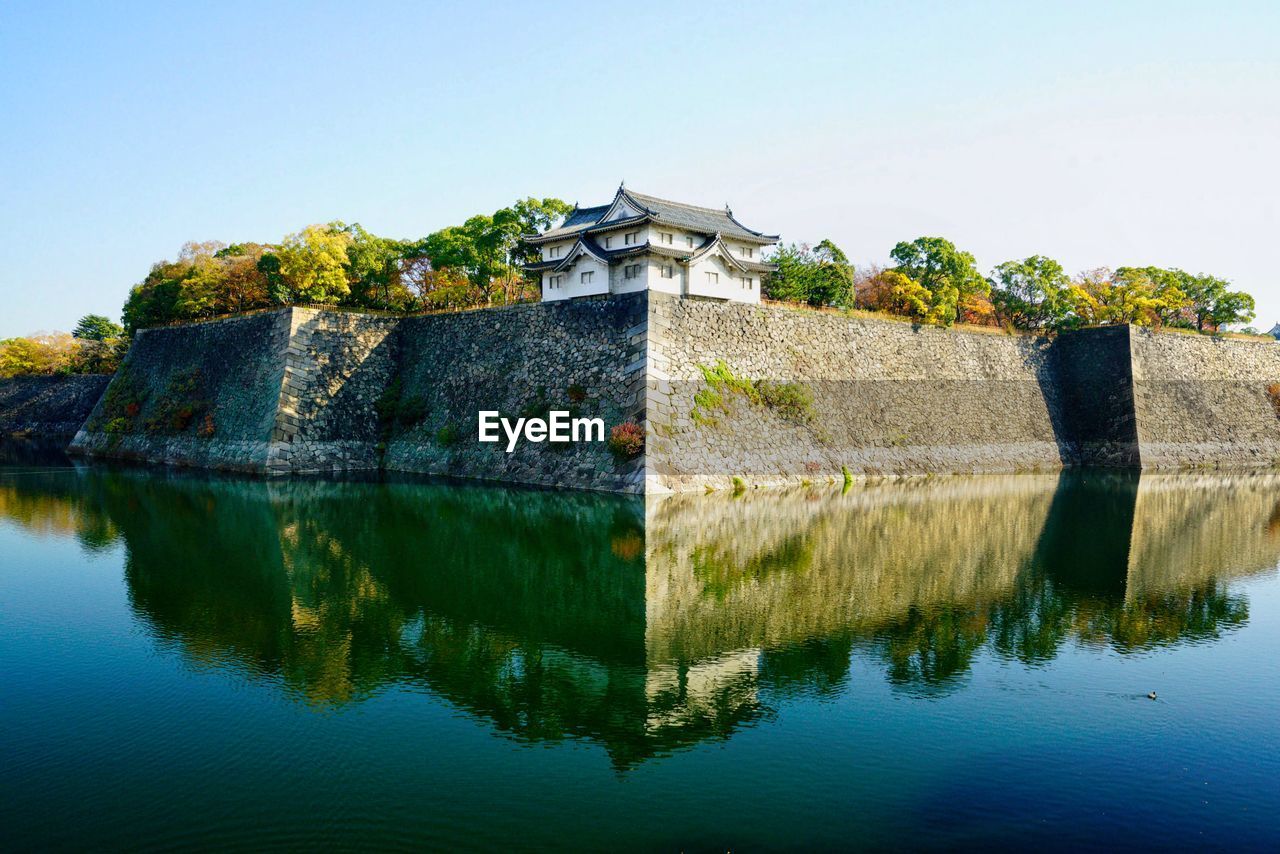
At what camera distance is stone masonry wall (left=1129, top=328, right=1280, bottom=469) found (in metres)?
35.0

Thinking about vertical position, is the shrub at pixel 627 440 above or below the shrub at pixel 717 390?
below

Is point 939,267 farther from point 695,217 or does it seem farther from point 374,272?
point 374,272

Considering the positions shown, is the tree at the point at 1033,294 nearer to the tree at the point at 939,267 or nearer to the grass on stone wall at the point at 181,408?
the tree at the point at 939,267

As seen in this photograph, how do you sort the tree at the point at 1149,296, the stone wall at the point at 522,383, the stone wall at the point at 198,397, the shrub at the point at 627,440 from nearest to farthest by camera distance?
the shrub at the point at 627,440, the stone wall at the point at 522,383, the stone wall at the point at 198,397, the tree at the point at 1149,296

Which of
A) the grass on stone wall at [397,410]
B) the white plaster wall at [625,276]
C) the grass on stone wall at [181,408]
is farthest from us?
the grass on stone wall at [181,408]

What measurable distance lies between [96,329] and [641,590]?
62.8 meters

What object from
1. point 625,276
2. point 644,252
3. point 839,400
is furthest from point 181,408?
point 839,400

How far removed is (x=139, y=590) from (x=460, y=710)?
289 inches

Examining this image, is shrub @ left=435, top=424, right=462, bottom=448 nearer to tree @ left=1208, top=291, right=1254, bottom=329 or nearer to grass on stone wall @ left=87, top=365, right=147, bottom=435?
grass on stone wall @ left=87, top=365, right=147, bottom=435

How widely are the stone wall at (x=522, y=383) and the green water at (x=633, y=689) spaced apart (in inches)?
298

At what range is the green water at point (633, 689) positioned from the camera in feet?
19.2

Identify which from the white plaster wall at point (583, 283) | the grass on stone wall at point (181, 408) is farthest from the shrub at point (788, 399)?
the grass on stone wall at point (181, 408)

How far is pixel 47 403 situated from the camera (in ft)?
161

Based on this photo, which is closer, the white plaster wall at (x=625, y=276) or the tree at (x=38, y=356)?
the white plaster wall at (x=625, y=276)
